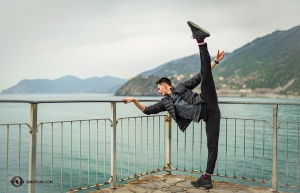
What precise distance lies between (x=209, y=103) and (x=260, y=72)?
425 ft

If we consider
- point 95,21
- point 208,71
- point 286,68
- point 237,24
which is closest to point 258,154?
point 208,71

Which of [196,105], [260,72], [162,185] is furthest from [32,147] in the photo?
[260,72]

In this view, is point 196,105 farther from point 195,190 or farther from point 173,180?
point 173,180

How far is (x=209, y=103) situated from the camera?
144 inches

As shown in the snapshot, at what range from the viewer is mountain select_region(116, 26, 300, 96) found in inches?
4136

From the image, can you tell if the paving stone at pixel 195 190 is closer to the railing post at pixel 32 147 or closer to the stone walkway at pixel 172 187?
the stone walkway at pixel 172 187

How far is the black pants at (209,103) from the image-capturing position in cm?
345

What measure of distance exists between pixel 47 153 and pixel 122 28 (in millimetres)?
118746

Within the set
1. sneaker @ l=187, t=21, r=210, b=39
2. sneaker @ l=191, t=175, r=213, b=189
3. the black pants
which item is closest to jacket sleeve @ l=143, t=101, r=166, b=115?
the black pants

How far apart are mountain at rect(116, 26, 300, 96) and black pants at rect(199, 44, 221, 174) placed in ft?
326

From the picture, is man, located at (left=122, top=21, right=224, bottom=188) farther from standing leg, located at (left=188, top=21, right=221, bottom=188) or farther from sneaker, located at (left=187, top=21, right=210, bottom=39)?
sneaker, located at (left=187, top=21, right=210, bottom=39)

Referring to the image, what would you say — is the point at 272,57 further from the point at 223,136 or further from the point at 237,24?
the point at 223,136

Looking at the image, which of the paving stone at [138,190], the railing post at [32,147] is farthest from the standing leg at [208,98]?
the railing post at [32,147]

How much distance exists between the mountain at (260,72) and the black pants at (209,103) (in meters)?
99.3
